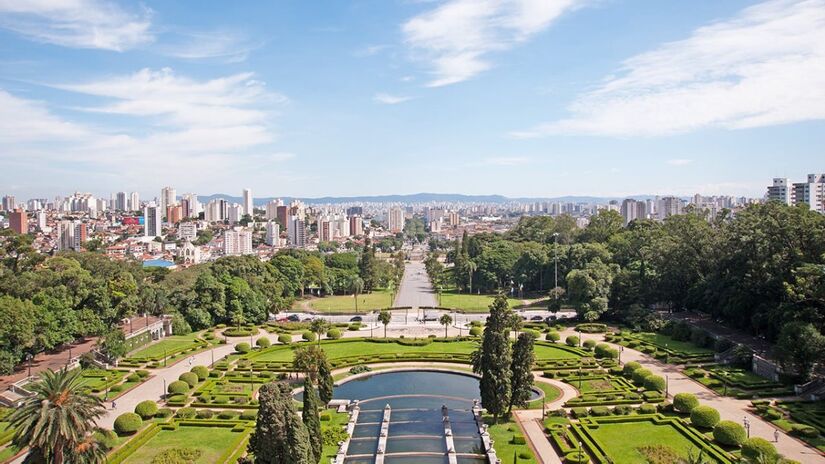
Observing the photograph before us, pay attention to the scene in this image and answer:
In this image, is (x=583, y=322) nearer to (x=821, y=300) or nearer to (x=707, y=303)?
(x=707, y=303)

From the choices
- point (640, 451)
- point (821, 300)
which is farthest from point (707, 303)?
point (640, 451)

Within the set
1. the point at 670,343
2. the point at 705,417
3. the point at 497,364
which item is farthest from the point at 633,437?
the point at 670,343

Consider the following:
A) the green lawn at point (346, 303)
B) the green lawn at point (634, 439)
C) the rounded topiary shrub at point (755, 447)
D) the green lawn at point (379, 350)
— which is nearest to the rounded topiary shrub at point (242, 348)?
the green lawn at point (379, 350)

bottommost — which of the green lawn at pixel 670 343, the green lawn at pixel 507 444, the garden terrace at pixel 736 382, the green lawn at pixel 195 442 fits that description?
the green lawn at pixel 195 442

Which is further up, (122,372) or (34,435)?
(34,435)

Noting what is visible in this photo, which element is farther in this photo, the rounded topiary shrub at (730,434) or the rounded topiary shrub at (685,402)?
the rounded topiary shrub at (685,402)

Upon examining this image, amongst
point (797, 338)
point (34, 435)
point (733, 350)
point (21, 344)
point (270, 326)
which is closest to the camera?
point (34, 435)

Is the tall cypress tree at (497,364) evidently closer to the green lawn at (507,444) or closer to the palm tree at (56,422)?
the green lawn at (507,444)

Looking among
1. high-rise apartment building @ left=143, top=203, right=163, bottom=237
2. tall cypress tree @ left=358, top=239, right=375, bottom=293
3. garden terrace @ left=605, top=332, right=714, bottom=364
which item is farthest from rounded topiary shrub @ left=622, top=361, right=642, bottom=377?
high-rise apartment building @ left=143, top=203, right=163, bottom=237
